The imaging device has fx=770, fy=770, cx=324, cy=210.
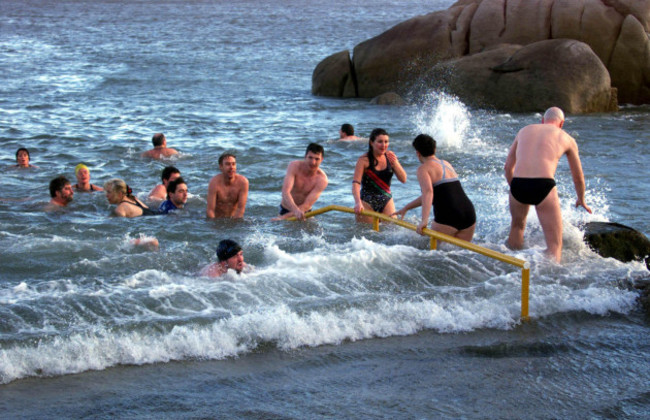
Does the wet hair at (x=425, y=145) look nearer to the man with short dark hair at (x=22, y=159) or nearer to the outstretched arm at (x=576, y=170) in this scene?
the outstretched arm at (x=576, y=170)

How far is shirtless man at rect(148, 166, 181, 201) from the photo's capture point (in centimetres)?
1112

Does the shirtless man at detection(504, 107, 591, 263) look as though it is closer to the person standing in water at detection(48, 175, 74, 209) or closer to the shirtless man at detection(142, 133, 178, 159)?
the person standing in water at detection(48, 175, 74, 209)

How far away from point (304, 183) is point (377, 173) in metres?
1.16

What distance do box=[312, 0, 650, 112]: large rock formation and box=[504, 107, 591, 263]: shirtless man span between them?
454 inches

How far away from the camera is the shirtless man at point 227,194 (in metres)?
10.6

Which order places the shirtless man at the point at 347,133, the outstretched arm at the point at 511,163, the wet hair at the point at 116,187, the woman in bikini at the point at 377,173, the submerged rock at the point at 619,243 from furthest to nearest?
the shirtless man at the point at 347,133, the wet hair at the point at 116,187, the woman in bikini at the point at 377,173, the outstretched arm at the point at 511,163, the submerged rock at the point at 619,243

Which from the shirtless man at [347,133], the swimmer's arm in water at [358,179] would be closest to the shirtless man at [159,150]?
the shirtless man at [347,133]

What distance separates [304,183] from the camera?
10562 mm

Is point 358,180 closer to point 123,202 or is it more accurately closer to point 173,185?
point 173,185

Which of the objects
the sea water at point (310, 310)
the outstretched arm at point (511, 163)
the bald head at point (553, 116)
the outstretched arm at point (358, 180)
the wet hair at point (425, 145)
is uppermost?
the bald head at point (553, 116)

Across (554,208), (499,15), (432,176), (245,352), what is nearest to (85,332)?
(245,352)

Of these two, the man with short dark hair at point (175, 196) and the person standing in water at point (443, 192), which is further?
the man with short dark hair at point (175, 196)

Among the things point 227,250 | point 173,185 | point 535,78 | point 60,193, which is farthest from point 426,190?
point 535,78

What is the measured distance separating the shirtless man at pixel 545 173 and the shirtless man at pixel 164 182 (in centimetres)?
506
